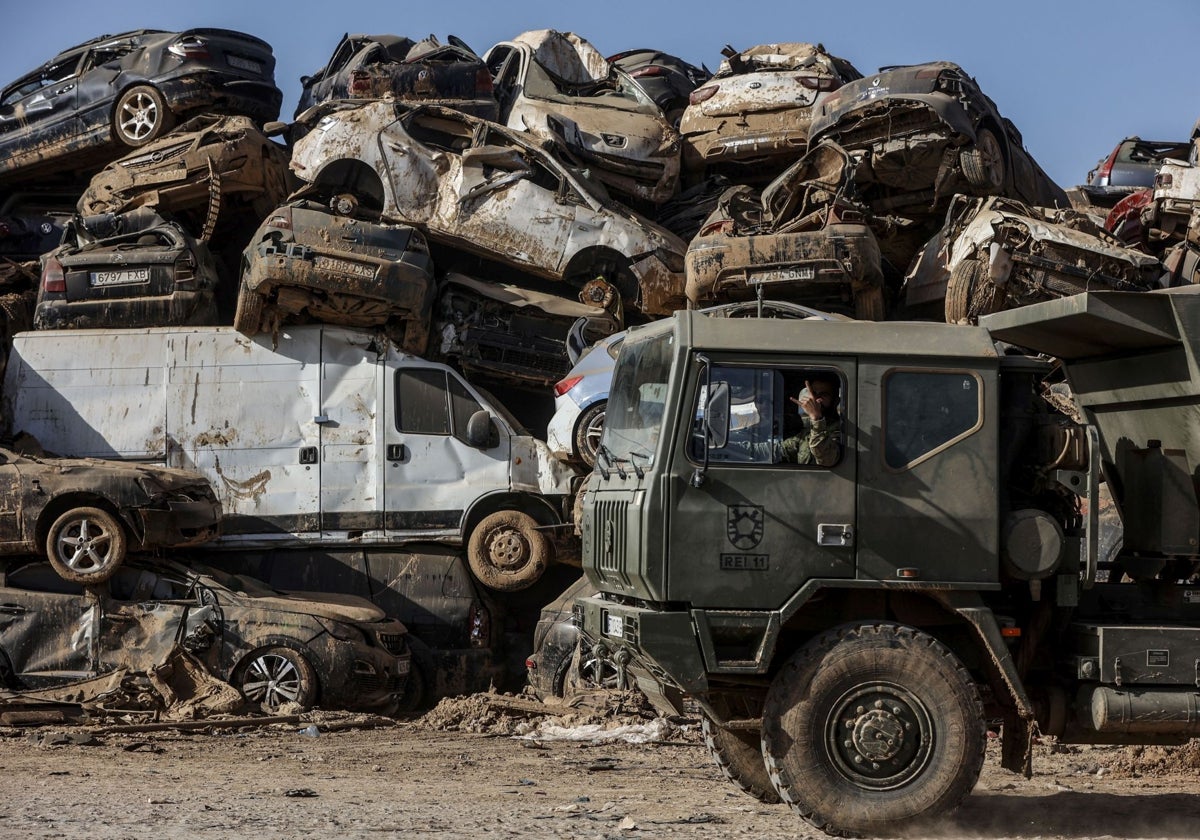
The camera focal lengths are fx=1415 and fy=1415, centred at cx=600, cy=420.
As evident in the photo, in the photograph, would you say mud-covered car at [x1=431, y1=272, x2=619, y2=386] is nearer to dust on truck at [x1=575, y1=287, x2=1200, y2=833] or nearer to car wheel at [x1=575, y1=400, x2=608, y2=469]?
car wheel at [x1=575, y1=400, x2=608, y2=469]

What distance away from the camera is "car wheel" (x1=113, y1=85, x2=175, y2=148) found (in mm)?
15289

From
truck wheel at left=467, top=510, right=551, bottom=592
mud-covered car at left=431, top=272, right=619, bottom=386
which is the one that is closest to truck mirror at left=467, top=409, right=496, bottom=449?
truck wheel at left=467, top=510, right=551, bottom=592

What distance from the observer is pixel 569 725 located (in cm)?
1007

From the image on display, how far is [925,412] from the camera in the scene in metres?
6.68

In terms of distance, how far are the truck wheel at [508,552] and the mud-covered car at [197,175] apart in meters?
4.43

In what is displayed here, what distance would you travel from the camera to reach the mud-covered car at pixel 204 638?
34.6 feet

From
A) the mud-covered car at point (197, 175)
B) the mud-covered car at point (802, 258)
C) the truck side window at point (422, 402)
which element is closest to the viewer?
the mud-covered car at point (802, 258)

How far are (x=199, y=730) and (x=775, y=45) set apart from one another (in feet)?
33.4

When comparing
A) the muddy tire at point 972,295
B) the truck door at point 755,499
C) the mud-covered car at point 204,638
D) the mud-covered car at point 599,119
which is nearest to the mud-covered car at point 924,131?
the muddy tire at point 972,295

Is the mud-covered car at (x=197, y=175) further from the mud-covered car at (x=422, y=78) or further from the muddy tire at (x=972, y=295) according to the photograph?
the muddy tire at (x=972, y=295)

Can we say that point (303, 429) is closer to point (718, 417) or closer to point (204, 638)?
point (204, 638)

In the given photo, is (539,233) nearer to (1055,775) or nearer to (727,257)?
(727,257)

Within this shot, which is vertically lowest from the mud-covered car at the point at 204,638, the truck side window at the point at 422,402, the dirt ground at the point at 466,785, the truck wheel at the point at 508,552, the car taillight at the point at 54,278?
the dirt ground at the point at 466,785

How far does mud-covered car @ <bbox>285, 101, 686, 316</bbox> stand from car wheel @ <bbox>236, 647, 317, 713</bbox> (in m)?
4.25
